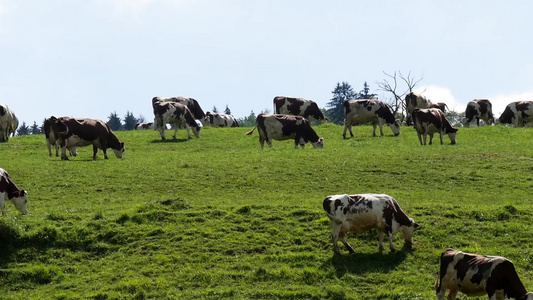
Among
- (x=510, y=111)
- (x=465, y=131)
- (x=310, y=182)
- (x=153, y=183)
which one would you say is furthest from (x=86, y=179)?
(x=510, y=111)

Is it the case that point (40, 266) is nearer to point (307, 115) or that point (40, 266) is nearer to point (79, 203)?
point (79, 203)

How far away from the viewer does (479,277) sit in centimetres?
1336

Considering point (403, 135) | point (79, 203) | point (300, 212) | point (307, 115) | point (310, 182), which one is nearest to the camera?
point (300, 212)

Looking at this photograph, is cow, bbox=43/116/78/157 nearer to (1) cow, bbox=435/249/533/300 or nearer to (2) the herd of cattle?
(2) the herd of cattle

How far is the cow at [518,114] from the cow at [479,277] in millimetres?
41678

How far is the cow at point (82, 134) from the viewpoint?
32281mm

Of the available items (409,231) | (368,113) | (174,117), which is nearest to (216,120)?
(174,117)

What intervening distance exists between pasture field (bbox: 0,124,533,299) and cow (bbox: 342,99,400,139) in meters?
12.4

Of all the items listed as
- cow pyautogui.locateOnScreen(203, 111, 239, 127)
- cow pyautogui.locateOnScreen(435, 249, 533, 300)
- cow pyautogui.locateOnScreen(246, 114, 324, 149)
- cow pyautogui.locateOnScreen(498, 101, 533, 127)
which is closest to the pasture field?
cow pyautogui.locateOnScreen(435, 249, 533, 300)

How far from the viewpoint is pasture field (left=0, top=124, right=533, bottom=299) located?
16.1 metres

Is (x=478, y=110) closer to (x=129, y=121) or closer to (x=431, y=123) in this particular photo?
(x=431, y=123)

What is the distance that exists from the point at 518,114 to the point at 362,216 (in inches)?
1559

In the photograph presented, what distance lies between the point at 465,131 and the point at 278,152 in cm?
1643

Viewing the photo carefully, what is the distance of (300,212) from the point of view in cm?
2027
